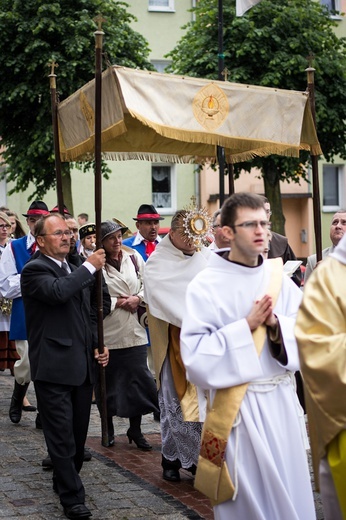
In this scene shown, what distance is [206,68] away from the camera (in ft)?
62.5

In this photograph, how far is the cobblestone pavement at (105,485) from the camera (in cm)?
589

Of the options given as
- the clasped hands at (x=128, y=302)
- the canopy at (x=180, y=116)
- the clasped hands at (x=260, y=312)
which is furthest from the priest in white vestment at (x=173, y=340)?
the clasped hands at (x=260, y=312)

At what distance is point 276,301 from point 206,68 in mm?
15198

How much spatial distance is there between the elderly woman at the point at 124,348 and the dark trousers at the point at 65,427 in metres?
1.77

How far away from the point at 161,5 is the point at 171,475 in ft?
83.6

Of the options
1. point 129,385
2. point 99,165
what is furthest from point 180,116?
point 129,385

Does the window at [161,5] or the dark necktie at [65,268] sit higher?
the window at [161,5]

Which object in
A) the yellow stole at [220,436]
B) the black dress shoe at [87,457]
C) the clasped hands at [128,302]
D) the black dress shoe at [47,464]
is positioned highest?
the clasped hands at [128,302]

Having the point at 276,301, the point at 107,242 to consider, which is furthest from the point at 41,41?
the point at 276,301

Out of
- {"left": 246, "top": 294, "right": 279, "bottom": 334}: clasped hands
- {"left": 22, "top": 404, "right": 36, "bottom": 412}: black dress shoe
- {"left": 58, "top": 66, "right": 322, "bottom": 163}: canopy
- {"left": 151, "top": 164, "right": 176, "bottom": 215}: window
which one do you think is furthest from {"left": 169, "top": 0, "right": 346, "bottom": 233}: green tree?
{"left": 246, "top": 294, "right": 279, "bottom": 334}: clasped hands

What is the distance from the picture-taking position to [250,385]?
4.36 meters

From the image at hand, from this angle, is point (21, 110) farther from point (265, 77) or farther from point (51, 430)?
point (51, 430)

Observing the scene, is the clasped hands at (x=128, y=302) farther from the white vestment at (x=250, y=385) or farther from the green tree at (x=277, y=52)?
the green tree at (x=277, y=52)

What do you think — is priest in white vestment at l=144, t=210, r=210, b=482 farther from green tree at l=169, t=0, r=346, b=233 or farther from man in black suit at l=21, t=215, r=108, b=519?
green tree at l=169, t=0, r=346, b=233
